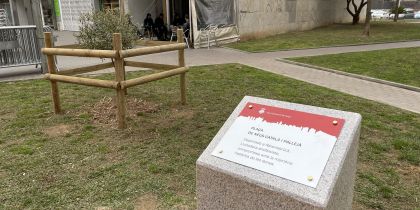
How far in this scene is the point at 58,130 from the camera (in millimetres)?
5070

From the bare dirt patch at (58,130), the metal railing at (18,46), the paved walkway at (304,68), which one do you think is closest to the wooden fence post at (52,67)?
the bare dirt patch at (58,130)

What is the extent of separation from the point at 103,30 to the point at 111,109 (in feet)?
4.32

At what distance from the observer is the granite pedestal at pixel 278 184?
2.15m

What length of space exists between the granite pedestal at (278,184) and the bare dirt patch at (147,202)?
683 millimetres

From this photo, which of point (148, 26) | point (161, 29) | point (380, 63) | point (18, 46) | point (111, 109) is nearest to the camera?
point (111, 109)

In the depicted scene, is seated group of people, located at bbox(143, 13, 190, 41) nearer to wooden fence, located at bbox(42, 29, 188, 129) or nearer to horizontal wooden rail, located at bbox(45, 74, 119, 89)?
wooden fence, located at bbox(42, 29, 188, 129)

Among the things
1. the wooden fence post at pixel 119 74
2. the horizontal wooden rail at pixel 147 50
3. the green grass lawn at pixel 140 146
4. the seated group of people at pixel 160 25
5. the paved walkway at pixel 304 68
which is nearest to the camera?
the green grass lawn at pixel 140 146

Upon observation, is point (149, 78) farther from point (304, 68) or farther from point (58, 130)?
point (304, 68)

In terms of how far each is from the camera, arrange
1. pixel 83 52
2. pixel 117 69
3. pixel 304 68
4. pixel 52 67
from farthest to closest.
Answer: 1. pixel 304 68
2. pixel 52 67
3. pixel 83 52
4. pixel 117 69

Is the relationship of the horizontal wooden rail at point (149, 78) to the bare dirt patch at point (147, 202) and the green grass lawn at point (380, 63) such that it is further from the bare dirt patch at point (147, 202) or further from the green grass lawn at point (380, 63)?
the green grass lawn at point (380, 63)

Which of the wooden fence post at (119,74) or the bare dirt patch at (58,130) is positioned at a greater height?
the wooden fence post at (119,74)

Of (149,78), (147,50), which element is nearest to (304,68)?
(149,78)

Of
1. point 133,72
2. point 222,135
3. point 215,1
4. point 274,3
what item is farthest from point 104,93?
point 274,3

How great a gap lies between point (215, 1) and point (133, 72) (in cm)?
718
